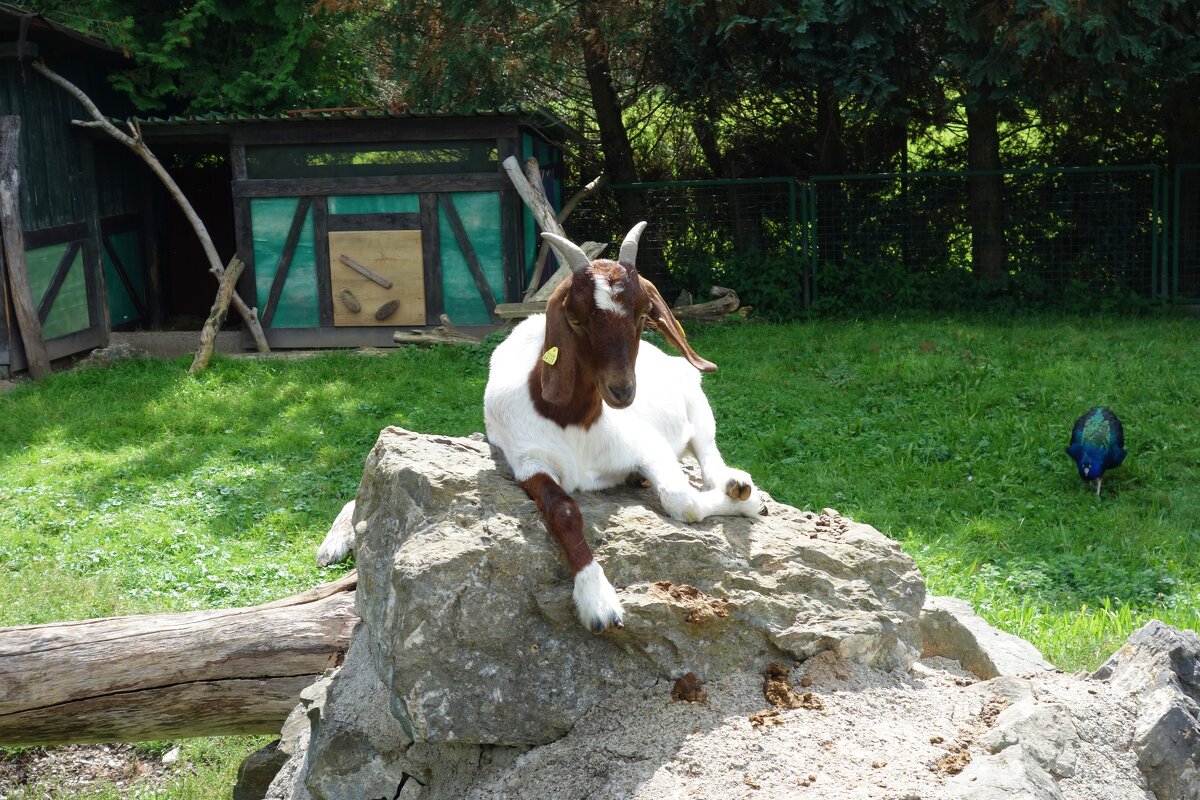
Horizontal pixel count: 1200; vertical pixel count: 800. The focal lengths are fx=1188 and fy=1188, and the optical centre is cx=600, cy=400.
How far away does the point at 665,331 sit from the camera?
4.02 m

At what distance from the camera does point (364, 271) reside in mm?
13258

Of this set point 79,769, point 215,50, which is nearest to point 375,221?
point 215,50

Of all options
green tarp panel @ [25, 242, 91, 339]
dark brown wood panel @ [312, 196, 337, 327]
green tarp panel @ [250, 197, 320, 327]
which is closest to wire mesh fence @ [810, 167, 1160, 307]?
dark brown wood panel @ [312, 196, 337, 327]

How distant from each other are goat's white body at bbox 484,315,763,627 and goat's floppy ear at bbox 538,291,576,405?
0.42ft

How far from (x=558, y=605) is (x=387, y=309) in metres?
9.98

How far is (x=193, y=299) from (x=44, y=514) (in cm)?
869

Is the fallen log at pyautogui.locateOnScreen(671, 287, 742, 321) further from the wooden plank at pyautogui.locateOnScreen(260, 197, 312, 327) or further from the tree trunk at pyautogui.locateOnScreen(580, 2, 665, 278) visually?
the wooden plank at pyautogui.locateOnScreen(260, 197, 312, 327)

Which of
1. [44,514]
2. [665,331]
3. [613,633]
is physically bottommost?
[44,514]

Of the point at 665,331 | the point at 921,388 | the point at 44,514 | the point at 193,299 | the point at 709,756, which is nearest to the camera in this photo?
the point at 709,756

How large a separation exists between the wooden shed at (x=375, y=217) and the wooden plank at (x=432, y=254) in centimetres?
1


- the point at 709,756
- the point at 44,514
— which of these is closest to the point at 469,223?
the point at 44,514

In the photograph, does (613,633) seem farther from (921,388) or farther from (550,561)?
(921,388)

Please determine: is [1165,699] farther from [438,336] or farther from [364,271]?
[364,271]

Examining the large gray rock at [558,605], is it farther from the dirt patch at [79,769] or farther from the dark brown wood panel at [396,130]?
the dark brown wood panel at [396,130]
